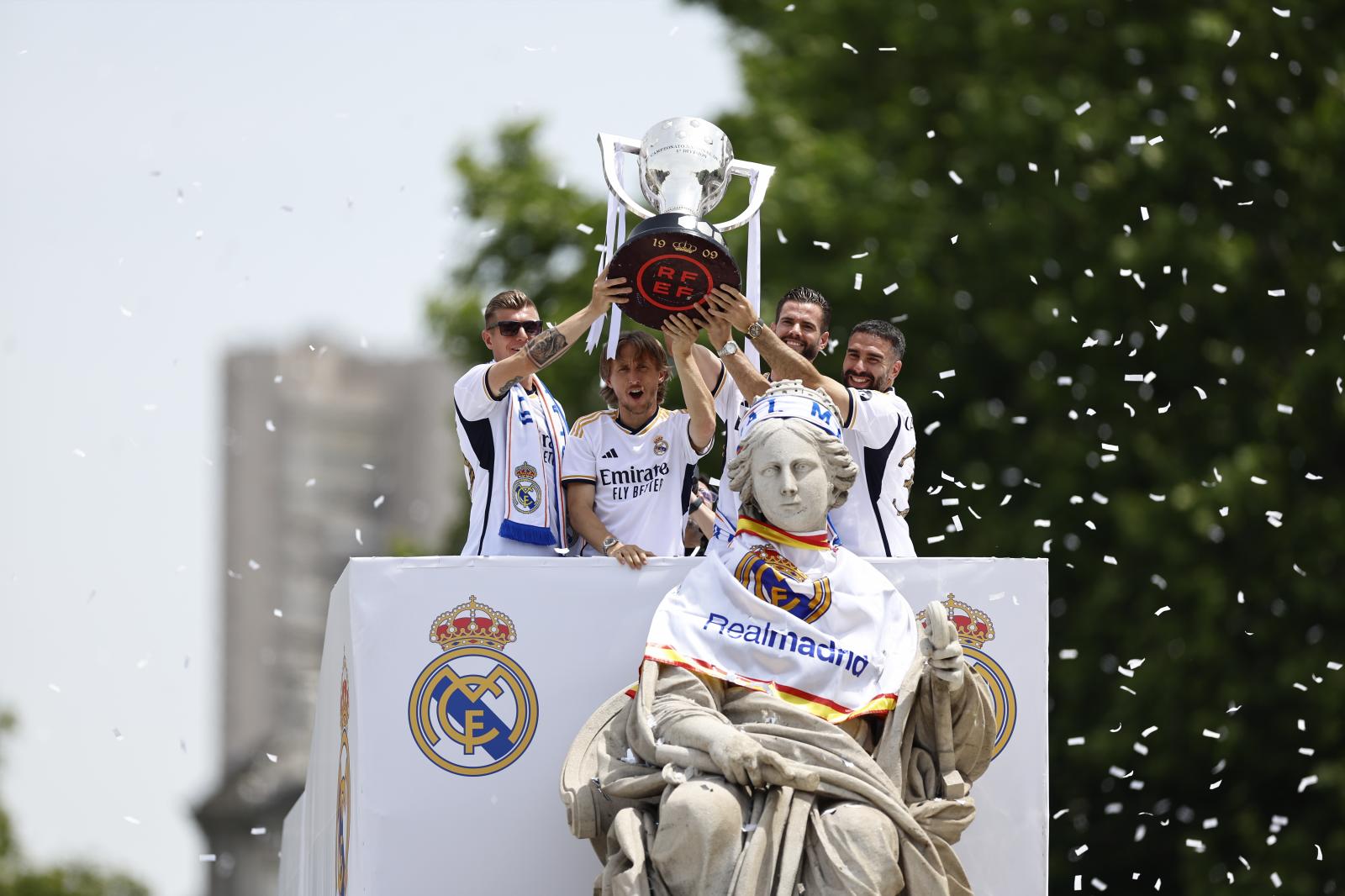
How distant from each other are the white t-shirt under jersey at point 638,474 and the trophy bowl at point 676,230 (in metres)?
0.66

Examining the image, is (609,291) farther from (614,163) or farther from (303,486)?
(303,486)

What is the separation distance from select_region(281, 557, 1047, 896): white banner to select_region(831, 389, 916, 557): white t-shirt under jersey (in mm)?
588

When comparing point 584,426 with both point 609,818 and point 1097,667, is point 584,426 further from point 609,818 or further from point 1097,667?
point 1097,667

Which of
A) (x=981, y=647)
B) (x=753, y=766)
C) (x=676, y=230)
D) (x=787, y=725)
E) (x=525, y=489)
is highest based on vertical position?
(x=676, y=230)

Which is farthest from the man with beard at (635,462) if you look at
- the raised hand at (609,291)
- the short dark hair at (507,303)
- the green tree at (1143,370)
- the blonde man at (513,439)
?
the green tree at (1143,370)

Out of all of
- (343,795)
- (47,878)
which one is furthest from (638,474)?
(47,878)

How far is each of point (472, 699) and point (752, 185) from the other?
259 centimetres

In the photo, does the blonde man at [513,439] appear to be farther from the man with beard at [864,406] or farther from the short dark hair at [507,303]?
the man with beard at [864,406]

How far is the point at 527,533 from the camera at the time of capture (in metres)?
11.1

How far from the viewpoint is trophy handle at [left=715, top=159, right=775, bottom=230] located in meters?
10.8

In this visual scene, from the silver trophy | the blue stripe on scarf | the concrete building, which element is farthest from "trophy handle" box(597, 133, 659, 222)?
the concrete building

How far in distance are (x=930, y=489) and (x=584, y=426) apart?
9742mm

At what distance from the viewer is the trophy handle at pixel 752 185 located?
1084cm

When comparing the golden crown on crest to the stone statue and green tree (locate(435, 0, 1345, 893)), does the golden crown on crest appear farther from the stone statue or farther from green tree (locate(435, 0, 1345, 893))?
green tree (locate(435, 0, 1345, 893))
